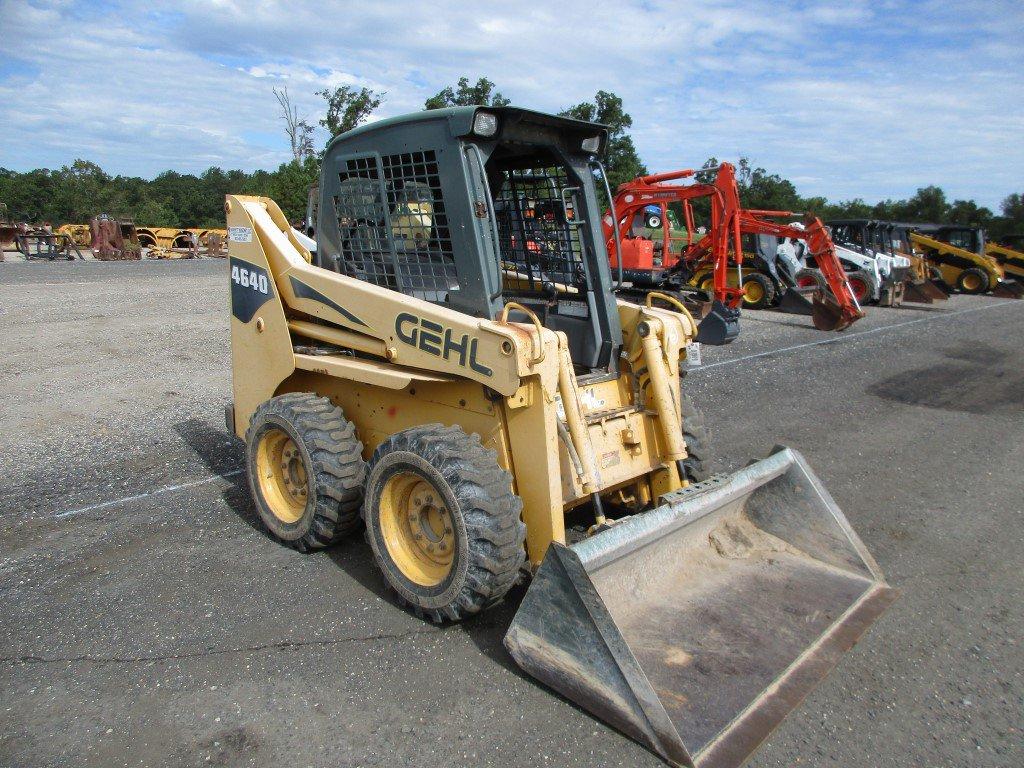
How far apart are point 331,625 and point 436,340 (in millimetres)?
1446

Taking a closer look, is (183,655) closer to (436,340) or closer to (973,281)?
(436,340)

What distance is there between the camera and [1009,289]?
24.0m

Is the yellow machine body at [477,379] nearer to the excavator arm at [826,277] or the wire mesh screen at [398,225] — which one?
the wire mesh screen at [398,225]

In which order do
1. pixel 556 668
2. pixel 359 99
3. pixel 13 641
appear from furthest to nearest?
pixel 359 99 → pixel 13 641 → pixel 556 668

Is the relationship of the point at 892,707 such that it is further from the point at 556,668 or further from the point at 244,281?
the point at 244,281

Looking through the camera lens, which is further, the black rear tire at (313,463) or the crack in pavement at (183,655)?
the black rear tire at (313,463)

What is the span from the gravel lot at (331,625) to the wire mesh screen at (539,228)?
79.3 inches

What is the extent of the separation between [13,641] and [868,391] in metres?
8.77

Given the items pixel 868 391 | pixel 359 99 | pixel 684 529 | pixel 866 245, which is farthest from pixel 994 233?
pixel 684 529

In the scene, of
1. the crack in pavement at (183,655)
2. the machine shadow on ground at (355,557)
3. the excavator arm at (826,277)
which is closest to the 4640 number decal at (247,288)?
the machine shadow on ground at (355,557)

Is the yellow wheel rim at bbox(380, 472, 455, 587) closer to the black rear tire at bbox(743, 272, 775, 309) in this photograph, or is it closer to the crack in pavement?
the crack in pavement

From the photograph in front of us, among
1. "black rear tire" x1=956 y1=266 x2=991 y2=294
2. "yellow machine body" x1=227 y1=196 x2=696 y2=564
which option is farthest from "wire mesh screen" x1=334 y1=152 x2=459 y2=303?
"black rear tire" x1=956 y1=266 x2=991 y2=294

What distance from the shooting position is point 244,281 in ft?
15.6

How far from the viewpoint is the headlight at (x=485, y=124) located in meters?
3.59
